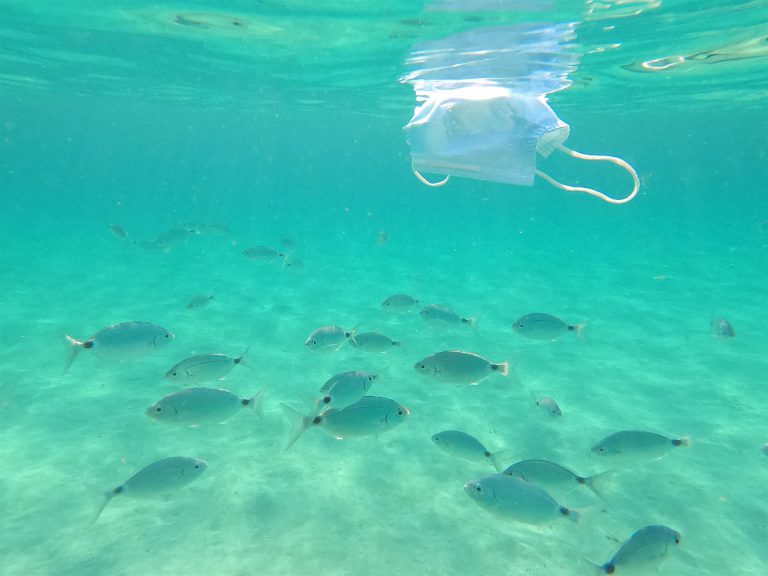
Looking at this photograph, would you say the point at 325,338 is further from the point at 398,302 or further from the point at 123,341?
the point at 123,341

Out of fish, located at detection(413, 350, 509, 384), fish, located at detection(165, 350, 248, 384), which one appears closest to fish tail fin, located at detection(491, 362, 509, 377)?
fish, located at detection(413, 350, 509, 384)

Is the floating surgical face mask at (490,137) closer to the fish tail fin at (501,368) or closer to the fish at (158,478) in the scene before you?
the fish tail fin at (501,368)

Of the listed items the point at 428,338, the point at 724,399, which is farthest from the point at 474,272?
the point at 724,399

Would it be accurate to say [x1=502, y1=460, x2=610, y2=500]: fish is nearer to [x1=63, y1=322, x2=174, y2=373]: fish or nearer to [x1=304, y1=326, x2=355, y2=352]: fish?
[x1=304, y1=326, x2=355, y2=352]: fish

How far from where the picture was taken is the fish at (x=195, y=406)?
15.6 feet

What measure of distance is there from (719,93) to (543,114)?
2680cm

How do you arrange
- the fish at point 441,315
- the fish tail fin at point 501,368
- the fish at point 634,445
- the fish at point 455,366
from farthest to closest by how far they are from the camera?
1. the fish at point 441,315
2. the fish tail fin at point 501,368
3. the fish at point 455,366
4. the fish at point 634,445

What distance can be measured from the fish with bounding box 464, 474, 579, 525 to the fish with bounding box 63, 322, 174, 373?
4194 mm

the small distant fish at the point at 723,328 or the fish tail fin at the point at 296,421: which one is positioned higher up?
the fish tail fin at the point at 296,421

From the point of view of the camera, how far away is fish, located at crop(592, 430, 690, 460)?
5035 millimetres

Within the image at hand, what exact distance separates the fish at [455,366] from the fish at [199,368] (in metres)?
2.40

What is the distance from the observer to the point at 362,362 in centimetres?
1013

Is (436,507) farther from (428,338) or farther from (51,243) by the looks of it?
(51,243)

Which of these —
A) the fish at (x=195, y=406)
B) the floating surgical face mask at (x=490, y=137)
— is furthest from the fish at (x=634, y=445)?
the fish at (x=195, y=406)
